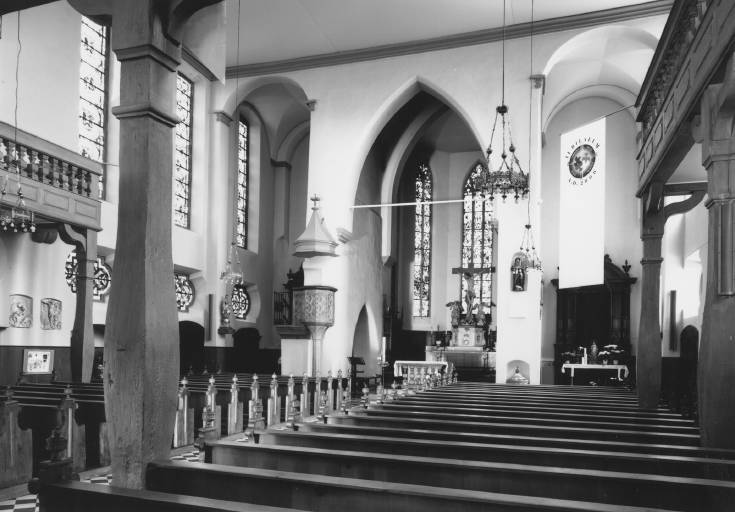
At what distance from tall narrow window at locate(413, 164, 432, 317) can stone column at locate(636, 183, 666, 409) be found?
15.3 meters

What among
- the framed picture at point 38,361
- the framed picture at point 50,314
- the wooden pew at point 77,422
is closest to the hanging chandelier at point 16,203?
the wooden pew at point 77,422

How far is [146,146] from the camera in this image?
2.83 m

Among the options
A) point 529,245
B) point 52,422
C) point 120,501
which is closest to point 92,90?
point 52,422

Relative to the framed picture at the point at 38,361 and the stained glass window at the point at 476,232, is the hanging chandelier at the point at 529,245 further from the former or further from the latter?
the framed picture at the point at 38,361

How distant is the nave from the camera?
7.65ft

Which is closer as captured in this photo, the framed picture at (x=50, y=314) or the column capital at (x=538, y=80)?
the framed picture at (x=50, y=314)

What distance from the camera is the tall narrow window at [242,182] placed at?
1820cm

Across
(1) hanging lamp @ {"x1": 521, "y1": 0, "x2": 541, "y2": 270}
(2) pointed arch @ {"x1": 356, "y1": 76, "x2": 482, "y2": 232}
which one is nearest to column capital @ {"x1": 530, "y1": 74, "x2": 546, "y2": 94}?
(1) hanging lamp @ {"x1": 521, "y1": 0, "x2": 541, "y2": 270}

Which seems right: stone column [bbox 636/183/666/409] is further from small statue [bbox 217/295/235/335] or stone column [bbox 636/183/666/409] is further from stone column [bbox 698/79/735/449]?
small statue [bbox 217/295/235/335]

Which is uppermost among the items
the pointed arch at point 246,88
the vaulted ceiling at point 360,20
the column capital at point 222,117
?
the vaulted ceiling at point 360,20

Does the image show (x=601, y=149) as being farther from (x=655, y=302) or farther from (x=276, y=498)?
(x=276, y=498)

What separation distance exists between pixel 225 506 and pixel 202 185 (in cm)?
1468

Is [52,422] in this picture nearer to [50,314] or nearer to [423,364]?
[50,314]

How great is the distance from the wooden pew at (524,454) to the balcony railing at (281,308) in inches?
601
